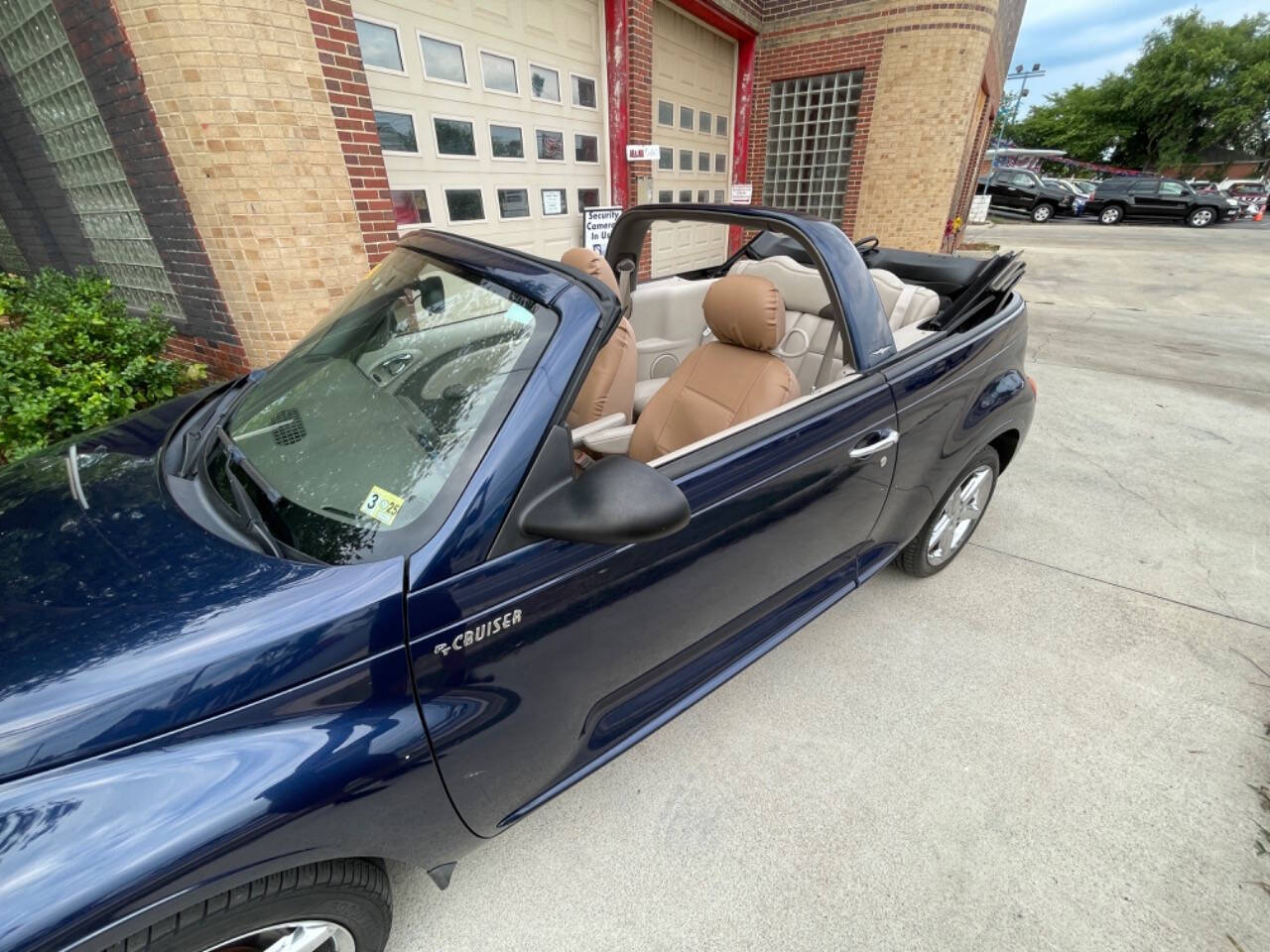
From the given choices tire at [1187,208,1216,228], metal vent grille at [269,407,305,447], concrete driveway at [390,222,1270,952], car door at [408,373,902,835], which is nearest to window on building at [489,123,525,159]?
metal vent grille at [269,407,305,447]

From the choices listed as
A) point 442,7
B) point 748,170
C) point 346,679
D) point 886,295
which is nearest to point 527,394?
point 346,679

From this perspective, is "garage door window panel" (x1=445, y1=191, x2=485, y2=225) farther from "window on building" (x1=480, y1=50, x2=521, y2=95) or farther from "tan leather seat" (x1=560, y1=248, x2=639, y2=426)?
"tan leather seat" (x1=560, y1=248, x2=639, y2=426)

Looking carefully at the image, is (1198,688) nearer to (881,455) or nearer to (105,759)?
(881,455)

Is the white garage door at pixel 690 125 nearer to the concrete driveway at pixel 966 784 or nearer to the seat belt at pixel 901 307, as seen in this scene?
the seat belt at pixel 901 307

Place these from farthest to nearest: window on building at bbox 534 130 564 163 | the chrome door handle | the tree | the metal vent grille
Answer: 1. the tree
2. window on building at bbox 534 130 564 163
3. the chrome door handle
4. the metal vent grille

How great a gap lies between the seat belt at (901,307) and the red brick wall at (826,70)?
6.90m

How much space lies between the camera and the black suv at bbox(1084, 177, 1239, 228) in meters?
19.8

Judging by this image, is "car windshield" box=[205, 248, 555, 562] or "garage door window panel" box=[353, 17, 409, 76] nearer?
"car windshield" box=[205, 248, 555, 562]

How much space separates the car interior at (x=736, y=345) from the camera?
6.55ft

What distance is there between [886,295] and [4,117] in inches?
295

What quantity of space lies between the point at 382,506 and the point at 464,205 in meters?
4.52

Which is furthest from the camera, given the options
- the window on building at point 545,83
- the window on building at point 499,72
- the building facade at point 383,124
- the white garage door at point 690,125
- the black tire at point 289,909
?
the white garage door at point 690,125

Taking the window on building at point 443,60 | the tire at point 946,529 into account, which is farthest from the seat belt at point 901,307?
the window on building at point 443,60

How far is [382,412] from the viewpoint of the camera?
55.8 inches
